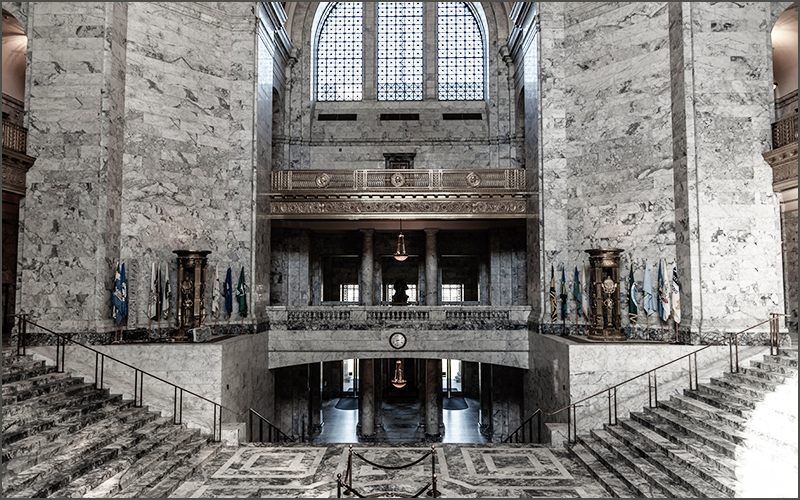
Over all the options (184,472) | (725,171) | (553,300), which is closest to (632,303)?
(553,300)

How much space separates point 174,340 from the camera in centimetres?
1197

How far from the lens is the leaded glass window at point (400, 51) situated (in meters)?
21.2

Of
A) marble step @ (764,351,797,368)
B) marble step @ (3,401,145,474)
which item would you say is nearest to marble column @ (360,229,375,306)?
marble step @ (3,401,145,474)

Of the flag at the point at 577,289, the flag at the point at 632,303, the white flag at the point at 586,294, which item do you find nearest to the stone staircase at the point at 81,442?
the white flag at the point at 586,294

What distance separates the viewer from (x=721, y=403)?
897cm

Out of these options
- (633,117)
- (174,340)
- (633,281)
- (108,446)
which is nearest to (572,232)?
(633,281)

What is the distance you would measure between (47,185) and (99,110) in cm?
209

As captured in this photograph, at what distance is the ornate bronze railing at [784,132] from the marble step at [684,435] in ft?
21.5

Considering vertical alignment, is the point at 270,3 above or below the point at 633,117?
above

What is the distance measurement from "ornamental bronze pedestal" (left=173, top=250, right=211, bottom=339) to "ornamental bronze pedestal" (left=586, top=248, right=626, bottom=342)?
927 centimetres

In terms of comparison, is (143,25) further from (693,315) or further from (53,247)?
(693,315)

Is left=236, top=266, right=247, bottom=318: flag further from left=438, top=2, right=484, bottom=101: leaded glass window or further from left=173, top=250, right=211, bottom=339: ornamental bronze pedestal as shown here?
left=438, top=2, right=484, bottom=101: leaded glass window

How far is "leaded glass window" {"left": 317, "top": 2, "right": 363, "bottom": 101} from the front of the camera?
21.2 m

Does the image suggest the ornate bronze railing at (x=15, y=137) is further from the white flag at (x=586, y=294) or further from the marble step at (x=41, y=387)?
the white flag at (x=586, y=294)
